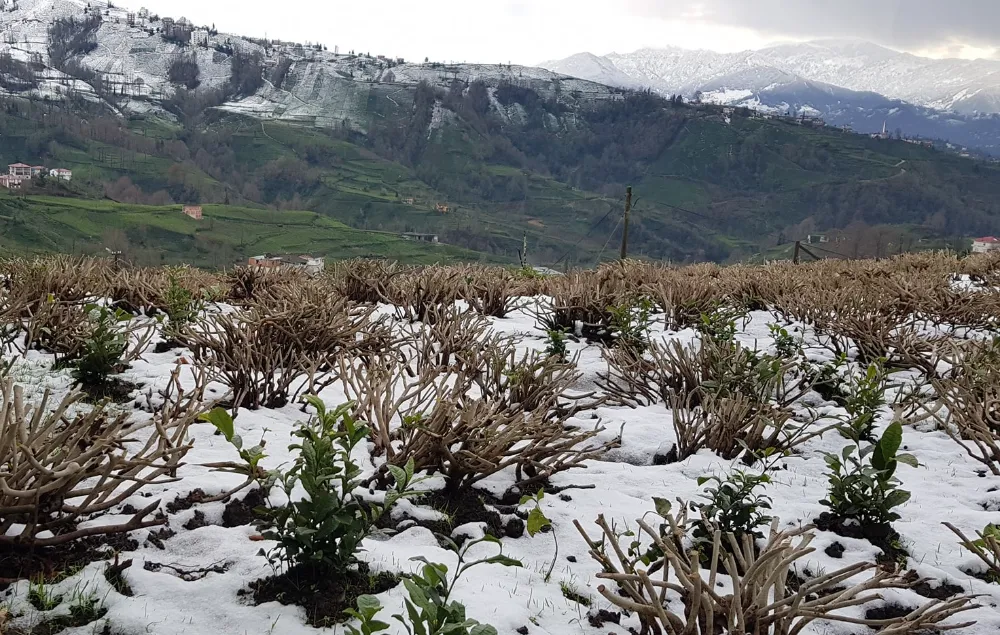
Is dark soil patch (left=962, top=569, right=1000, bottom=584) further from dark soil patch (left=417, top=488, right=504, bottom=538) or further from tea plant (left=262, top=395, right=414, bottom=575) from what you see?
tea plant (left=262, top=395, right=414, bottom=575)

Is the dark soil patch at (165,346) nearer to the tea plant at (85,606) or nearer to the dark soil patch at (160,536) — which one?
the dark soil patch at (160,536)

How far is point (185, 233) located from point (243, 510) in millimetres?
77012

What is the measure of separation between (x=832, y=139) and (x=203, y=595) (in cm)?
17184

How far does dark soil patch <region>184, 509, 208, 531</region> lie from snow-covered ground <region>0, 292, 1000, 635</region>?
2cm

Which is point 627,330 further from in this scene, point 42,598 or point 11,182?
point 11,182

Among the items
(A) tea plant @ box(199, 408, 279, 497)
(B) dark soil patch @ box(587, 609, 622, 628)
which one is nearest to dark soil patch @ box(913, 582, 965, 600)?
(B) dark soil patch @ box(587, 609, 622, 628)

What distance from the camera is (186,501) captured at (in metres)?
2.04

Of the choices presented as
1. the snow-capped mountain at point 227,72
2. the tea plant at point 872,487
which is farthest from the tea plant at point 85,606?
the snow-capped mountain at point 227,72

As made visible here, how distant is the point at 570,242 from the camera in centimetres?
10519

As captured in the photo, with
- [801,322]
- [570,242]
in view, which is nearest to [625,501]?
[801,322]

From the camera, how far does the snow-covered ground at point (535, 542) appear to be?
1.54 m

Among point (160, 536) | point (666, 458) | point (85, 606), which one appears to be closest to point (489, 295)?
point (666, 458)

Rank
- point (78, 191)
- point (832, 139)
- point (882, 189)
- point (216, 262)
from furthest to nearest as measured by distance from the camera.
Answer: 1. point (832, 139)
2. point (882, 189)
3. point (78, 191)
4. point (216, 262)

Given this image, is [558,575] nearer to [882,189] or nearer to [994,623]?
[994,623]
